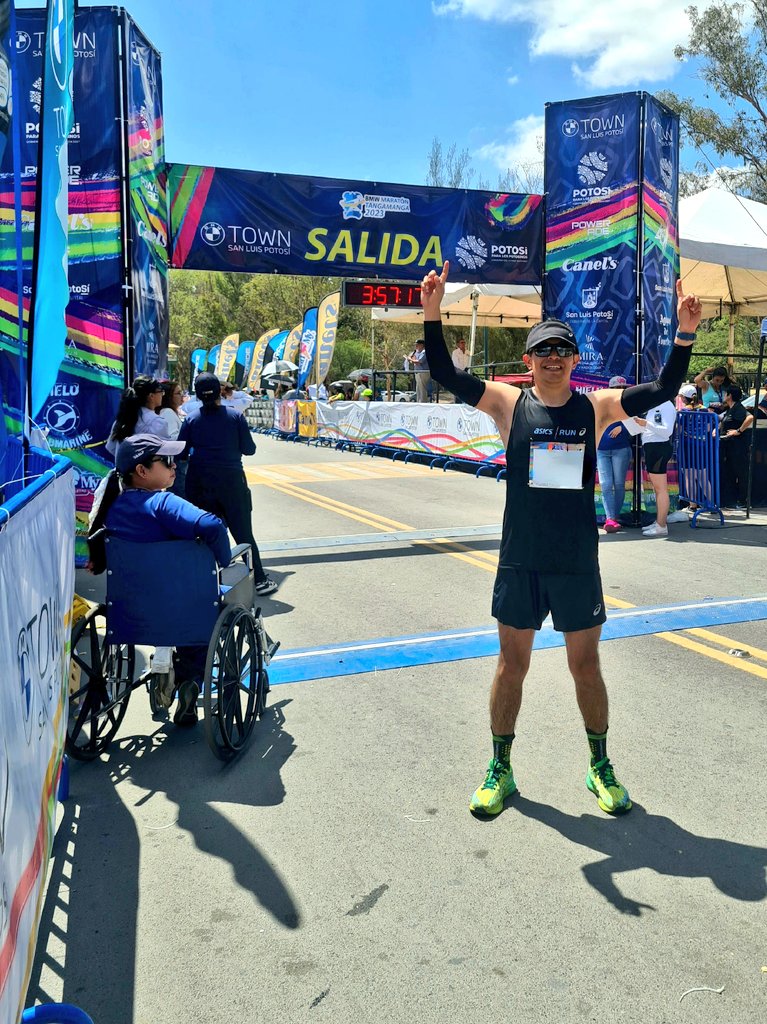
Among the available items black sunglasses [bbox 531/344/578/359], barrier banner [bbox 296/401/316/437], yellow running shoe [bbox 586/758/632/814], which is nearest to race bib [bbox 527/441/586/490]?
black sunglasses [bbox 531/344/578/359]

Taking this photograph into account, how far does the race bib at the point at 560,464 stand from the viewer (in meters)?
3.55

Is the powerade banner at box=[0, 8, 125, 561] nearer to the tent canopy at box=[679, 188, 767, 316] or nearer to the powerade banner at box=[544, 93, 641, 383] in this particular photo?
the powerade banner at box=[544, 93, 641, 383]

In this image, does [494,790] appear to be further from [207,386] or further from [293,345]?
[293,345]

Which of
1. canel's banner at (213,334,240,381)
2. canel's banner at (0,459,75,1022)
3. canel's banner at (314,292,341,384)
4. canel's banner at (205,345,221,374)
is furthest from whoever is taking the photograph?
canel's banner at (205,345,221,374)

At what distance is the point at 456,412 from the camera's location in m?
17.7

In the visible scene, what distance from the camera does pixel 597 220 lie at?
11164 millimetres

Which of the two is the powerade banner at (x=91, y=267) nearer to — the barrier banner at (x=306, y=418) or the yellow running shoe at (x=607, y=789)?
the yellow running shoe at (x=607, y=789)

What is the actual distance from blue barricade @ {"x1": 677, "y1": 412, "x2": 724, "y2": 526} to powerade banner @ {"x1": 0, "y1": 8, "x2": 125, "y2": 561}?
701 cm

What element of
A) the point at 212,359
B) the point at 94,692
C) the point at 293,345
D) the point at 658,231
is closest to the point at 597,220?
the point at 658,231

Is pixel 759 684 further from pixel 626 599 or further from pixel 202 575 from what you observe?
pixel 202 575

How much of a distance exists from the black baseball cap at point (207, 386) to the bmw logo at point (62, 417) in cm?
209

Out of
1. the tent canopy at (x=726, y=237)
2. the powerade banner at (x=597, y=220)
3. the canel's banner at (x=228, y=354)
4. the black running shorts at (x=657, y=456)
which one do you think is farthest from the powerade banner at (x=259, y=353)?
the black running shorts at (x=657, y=456)

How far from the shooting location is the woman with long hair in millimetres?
6809

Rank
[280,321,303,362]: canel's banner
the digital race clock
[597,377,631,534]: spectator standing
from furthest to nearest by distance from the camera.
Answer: [280,321,303,362]: canel's banner
the digital race clock
[597,377,631,534]: spectator standing
